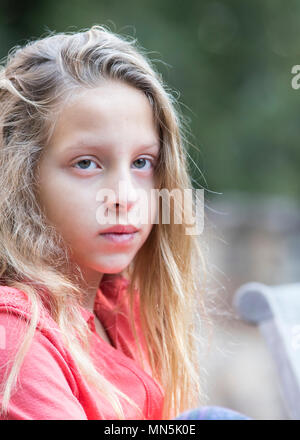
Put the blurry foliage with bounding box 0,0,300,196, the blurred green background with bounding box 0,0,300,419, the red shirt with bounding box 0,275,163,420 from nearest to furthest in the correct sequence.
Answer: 1. the red shirt with bounding box 0,275,163,420
2. the blurred green background with bounding box 0,0,300,419
3. the blurry foliage with bounding box 0,0,300,196

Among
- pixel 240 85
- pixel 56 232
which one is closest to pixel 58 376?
pixel 56 232

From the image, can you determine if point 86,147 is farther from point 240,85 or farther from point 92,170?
point 240,85

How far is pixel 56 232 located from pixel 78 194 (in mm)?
70

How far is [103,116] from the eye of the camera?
923 millimetres

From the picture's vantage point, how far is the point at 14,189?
0.95m

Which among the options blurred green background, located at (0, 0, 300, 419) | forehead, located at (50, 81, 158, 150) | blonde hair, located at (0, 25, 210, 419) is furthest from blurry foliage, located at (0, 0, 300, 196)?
forehead, located at (50, 81, 158, 150)

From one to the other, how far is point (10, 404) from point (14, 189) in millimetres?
322

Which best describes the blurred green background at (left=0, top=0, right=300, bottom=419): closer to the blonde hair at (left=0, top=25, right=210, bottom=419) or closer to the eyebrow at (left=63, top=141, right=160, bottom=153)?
the blonde hair at (left=0, top=25, right=210, bottom=419)

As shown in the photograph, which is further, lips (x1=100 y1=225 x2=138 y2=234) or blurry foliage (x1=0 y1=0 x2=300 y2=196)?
blurry foliage (x1=0 y1=0 x2=300 y2=196)

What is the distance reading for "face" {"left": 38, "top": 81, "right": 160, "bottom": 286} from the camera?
3.04 ft

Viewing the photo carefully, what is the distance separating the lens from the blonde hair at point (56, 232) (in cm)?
92

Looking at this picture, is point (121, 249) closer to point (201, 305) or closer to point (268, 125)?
point (201, 305)
